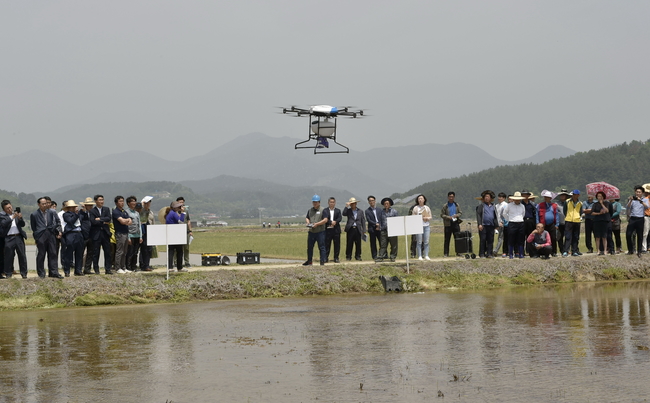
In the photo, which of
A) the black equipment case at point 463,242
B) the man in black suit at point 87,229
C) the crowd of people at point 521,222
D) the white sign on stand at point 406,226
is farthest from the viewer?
the black equipment case at point 463,242

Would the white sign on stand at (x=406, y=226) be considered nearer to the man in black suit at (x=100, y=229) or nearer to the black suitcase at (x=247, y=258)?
the black suitcase at (x=247, y=258)

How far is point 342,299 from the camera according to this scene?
17.6 m

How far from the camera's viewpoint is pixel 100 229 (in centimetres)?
1883

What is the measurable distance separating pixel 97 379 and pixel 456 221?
16705 mm

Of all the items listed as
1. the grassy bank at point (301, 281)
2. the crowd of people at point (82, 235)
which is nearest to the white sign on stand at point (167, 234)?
the crowd of people at point (82, 235)

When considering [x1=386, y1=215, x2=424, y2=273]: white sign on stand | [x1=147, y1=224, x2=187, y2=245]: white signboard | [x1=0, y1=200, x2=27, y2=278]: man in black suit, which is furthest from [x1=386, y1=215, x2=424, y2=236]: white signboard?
[x1=0, y1=200, x2=27, y2=278]: man in black suit

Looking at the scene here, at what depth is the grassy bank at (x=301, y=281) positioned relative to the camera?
55.1 ft

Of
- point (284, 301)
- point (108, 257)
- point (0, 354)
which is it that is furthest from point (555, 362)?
point (108, 257)

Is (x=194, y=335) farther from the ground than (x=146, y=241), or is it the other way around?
(x=146, y=241)

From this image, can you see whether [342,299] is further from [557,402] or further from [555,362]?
[557,402]

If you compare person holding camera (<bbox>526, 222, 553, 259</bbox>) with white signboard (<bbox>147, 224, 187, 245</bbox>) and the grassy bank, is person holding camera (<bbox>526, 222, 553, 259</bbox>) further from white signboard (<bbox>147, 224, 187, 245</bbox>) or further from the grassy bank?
white signboard (<bbox>147, 224, 187, 245</bbox>)

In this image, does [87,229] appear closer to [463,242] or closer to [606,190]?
[463,242]

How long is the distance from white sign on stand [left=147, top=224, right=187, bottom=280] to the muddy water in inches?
114

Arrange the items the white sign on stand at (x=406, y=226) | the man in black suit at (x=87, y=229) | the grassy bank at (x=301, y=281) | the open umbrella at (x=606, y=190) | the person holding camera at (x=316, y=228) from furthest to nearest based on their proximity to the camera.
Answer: the open umbrella at (x=606, y=190) → the person holding camera at (x=316, y=228) → the white sign on stand at (x=406, y=226) → the man in black suit at (x=87, y=229) → the grassy bank at (x=301, y=281)
